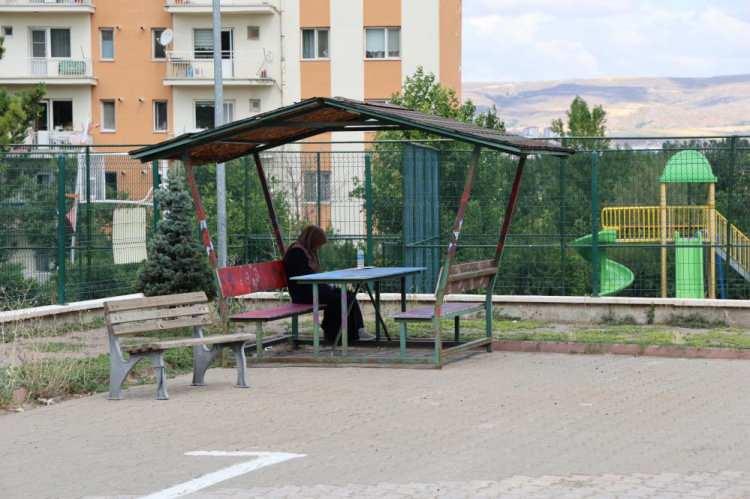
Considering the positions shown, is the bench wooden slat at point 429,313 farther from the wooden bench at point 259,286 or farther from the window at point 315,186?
the window at point 315,186

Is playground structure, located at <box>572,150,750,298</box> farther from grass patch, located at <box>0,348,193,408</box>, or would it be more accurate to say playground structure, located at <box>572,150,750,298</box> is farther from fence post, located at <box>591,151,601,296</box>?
grass patch, located at <box>0,348,193,408</box>

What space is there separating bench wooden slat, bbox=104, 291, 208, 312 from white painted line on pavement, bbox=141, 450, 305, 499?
10.8ft

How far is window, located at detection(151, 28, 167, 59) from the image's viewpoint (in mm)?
59219

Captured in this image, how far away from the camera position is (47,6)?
58688mm

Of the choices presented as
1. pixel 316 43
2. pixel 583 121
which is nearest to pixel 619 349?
pixel 583 121

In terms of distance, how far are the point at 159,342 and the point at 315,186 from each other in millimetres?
8748

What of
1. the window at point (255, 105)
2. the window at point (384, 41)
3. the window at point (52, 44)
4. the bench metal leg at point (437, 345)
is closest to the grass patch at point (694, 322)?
the bench metal leg at point (437, 345)

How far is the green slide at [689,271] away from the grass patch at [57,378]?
8.74 m

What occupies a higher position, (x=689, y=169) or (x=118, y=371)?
(x=689, y=169)

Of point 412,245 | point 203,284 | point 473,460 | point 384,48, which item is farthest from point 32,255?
point 384,48

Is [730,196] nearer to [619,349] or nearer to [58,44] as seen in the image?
[619,349]

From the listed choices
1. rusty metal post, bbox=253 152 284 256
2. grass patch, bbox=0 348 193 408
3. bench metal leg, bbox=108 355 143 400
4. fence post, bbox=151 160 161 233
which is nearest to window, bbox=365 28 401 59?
fence post, bbox=151 160 161 233

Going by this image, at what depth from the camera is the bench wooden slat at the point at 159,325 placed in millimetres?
13148

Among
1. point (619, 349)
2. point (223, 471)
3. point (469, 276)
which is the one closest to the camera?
point (223, 471)
